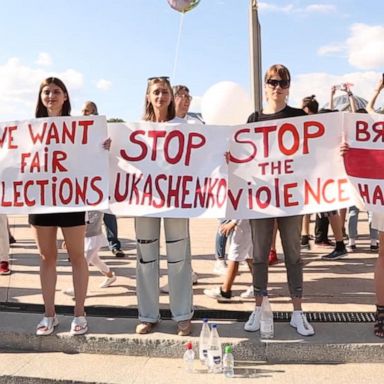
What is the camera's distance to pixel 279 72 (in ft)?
11.6

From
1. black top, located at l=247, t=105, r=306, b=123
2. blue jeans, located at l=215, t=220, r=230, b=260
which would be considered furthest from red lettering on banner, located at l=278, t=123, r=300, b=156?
blue jeans, located at l=215, t=220, r=230, b=260

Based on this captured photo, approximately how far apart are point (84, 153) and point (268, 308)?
5.92 feet

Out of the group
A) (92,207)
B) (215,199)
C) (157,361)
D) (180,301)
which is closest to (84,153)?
(92,207)

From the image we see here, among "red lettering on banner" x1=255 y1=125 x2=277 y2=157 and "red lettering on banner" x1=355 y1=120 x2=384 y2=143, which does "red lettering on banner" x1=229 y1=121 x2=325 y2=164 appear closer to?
"red lettering on banner" x1=255 y1=125 x2=277 y2=157

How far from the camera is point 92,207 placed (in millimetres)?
3783

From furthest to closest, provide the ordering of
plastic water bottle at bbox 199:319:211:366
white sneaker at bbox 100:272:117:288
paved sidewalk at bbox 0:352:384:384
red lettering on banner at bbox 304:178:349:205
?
white sneaker at bbox 100:272:117:288 < red lettering on banner at bbox 304:178:349:205 < plastic water bottle at bbox 199:319:211:366 < paved sidewalk at bbox 0:352:384:384

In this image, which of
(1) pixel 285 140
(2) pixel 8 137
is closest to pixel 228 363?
(1) pixel 285 140

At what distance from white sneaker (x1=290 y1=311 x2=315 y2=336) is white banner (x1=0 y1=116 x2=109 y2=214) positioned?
1646 millimetres

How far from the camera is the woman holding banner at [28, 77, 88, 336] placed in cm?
371

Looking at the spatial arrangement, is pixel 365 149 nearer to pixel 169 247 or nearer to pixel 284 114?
pixel 284 114

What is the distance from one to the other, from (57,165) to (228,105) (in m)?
2.48

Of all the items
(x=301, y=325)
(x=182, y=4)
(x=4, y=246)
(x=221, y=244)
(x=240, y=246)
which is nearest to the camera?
(x=301, y=325)

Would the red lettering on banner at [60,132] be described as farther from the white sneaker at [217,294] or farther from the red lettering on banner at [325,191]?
the white sneaker at [217,294]

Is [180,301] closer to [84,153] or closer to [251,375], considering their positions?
[251,375]
